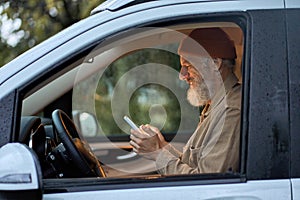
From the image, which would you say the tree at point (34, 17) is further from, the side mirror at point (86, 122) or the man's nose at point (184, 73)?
the man's nose at point (184, 73)

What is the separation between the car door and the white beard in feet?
1.72

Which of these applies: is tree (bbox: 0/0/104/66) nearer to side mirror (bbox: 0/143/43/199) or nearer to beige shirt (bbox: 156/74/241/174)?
beige shirt (bbox: 156/74/241/174)

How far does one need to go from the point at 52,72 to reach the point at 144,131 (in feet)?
2.30

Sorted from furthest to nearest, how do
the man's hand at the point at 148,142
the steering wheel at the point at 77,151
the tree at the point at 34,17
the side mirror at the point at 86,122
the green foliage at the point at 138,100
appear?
1. the tree at the point at 34,17
2. the green foliage at the point at 138,100
3. the side mirror at the point at 86,122
4. the man's hand at the point at 148,142
5. the steering wheel at the point at 77,151

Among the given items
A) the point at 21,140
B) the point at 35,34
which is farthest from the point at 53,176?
the point at 35,34

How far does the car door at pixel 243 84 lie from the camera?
2.25 metres

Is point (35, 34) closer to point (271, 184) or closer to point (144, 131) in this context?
point (144, 131)

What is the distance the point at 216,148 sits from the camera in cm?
254

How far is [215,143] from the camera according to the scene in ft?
8.46

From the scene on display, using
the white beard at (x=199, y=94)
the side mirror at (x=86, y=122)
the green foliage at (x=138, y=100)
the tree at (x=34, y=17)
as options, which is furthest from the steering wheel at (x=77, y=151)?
the tree at (x=34, y=17)

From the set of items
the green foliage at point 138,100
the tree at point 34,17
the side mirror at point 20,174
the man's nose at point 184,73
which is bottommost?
the side mirror at point 20,174

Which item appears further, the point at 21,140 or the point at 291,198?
the point at 21,140

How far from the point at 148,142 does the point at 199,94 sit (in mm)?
322

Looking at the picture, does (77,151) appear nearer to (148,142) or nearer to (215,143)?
(148,142)
